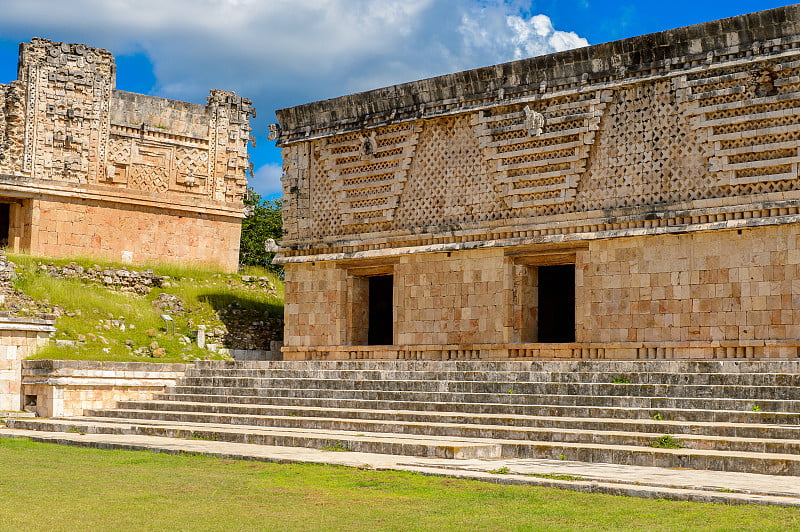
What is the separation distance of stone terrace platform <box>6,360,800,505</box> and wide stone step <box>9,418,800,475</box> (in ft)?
0.04

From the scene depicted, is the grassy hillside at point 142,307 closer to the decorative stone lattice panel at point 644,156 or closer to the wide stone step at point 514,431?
the wide stone step at point 514,431

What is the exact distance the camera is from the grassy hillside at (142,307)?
19312 millimetres

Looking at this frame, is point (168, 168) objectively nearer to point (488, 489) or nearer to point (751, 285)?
point (751, 285)

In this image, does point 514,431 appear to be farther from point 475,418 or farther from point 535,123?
point 535,123

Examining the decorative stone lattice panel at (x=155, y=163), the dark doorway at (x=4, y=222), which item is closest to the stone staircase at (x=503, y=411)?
the decorative stone lattice panel at (x=155, y=163)

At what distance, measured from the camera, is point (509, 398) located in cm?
1331

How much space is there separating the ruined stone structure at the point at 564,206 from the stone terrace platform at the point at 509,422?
247 cm

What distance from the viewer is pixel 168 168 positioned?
26.3 metres

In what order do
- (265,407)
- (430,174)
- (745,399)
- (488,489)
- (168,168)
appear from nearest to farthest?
(488,489) < (745,399) < (265,407) < (430,174) < (168,168)

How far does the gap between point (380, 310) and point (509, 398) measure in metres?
8.78

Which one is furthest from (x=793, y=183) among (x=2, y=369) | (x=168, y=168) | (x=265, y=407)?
(x=168, y=168)

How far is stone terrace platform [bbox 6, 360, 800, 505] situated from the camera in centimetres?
877

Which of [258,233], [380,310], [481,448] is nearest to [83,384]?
[380,310]

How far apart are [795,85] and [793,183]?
1435 millimetres
